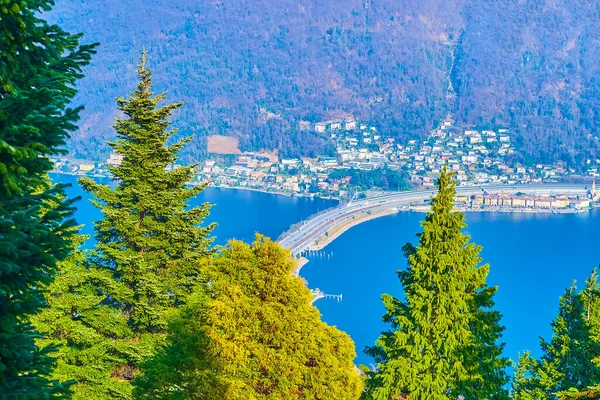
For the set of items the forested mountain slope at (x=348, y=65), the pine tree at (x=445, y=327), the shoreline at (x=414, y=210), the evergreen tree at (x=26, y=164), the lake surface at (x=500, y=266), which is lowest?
the evergreen tree at (x=26, y=164)

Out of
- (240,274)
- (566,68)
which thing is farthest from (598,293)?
(566,68)

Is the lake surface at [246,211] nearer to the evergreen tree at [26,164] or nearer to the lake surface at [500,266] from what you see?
the lake surface at [500,266]

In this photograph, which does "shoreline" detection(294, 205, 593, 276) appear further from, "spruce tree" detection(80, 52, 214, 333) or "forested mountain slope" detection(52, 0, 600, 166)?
"spruce tree" detection(80, 52, 214, 333)

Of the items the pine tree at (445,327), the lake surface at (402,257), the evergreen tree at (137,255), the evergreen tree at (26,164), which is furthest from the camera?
the lake surface at (402,257)

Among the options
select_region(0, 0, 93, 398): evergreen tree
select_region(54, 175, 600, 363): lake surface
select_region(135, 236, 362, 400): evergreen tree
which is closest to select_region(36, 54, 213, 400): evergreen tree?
select_region(135, 236, 362, 400): evergreen tree

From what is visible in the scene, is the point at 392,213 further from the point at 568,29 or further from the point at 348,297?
the point at 568,29

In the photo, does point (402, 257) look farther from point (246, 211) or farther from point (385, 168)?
point (385, 168)

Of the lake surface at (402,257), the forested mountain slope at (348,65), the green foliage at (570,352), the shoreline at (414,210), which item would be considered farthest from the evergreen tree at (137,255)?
the forested mountain slope at (348,65)
